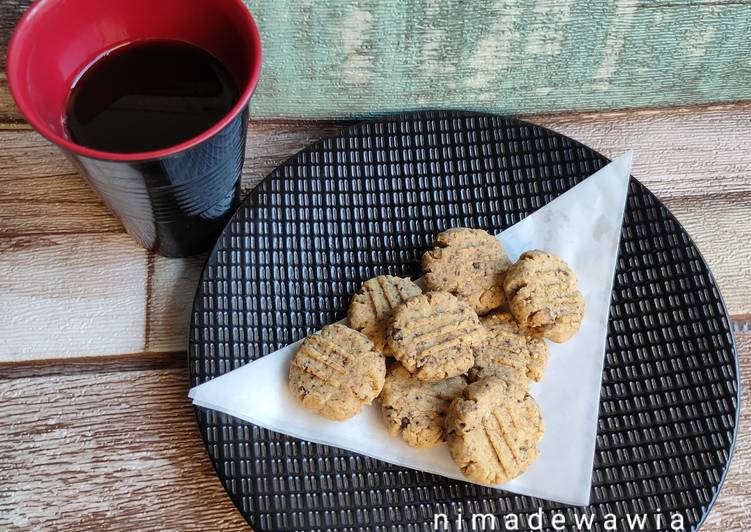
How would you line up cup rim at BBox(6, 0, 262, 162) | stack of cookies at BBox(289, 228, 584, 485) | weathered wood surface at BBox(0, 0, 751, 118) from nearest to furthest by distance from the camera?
1. cup rim at BBox(6, 0, 262, 162)
2. stack of cookies at BBox(289, 228, 584, 485)
3. weathered wood surface at BBox(0, 0, 751, 118)

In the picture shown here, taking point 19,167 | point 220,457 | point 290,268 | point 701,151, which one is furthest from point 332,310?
point 701,151

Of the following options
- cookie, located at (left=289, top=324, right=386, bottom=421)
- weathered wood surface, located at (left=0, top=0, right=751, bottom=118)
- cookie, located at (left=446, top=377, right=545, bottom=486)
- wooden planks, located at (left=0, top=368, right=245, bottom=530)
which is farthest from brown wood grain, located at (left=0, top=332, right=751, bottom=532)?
weathered wood surface, located at (left=0, top=0, right=751, bottom=118)

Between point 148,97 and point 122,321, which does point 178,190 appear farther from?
point 122,321

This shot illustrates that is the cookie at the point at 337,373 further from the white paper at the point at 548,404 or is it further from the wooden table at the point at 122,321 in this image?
the wooden table at the point at 122,321

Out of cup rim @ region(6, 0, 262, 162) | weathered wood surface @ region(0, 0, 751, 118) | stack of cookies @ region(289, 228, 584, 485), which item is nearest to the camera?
cup rim @ region(6, 0, 262, 162)

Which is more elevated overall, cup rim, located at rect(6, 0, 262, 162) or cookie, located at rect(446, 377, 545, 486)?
cup rim, located at rect(6, 0, 262, 162)

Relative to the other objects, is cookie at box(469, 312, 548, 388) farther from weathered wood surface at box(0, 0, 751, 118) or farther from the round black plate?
weathered wood surface at box(0, 0, 751, 118)

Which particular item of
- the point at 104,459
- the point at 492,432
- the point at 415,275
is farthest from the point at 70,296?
the point at 492,432
